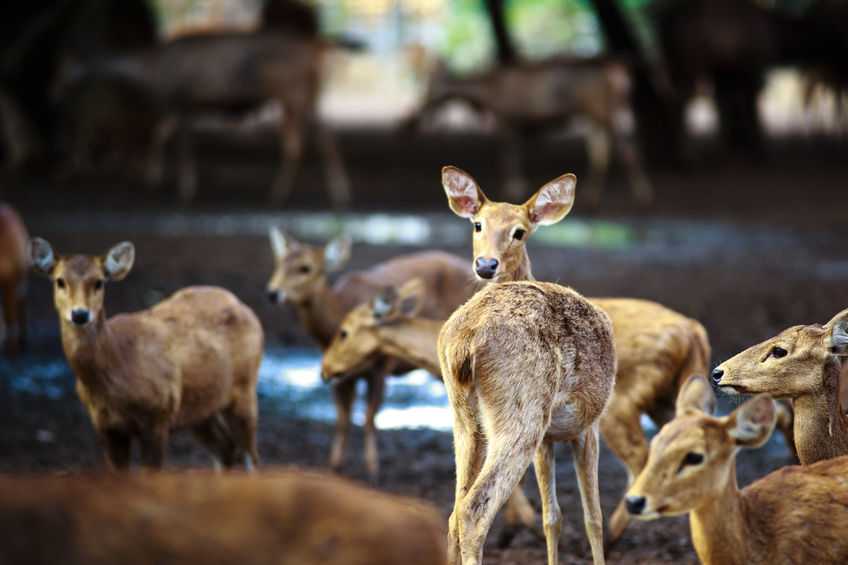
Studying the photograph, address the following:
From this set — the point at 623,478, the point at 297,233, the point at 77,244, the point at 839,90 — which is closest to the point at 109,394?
the point at 623,478

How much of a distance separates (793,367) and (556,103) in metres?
15.0

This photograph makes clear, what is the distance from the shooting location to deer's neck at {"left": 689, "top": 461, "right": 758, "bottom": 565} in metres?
4.96

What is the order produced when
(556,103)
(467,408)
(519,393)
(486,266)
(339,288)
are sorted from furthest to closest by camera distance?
(556,103) → (339,288) → (486,266) → (467,408) → (519,393)

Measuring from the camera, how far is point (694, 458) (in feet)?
15.8

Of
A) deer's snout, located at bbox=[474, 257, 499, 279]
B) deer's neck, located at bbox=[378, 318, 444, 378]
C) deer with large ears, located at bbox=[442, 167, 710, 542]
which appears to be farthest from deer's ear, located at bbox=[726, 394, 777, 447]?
deer's neck, located at bbox=[378, 318, 444, 378]

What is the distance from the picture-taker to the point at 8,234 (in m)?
11.3

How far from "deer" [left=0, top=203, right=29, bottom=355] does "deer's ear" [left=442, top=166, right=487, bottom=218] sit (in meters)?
→ 5.46

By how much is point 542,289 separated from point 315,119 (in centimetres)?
1439

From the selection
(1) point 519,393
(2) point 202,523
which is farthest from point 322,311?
(2) point 202,523

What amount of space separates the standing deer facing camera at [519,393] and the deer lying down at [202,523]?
1.73 metres

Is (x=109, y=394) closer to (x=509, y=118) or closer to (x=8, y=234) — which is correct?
(x=8, y=234)

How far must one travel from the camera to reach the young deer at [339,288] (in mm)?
9192

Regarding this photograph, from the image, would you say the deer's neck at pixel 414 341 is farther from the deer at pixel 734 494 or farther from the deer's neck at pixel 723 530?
the deer's neck at pixel 723 530

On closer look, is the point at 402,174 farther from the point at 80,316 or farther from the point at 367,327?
the point at 80,316
